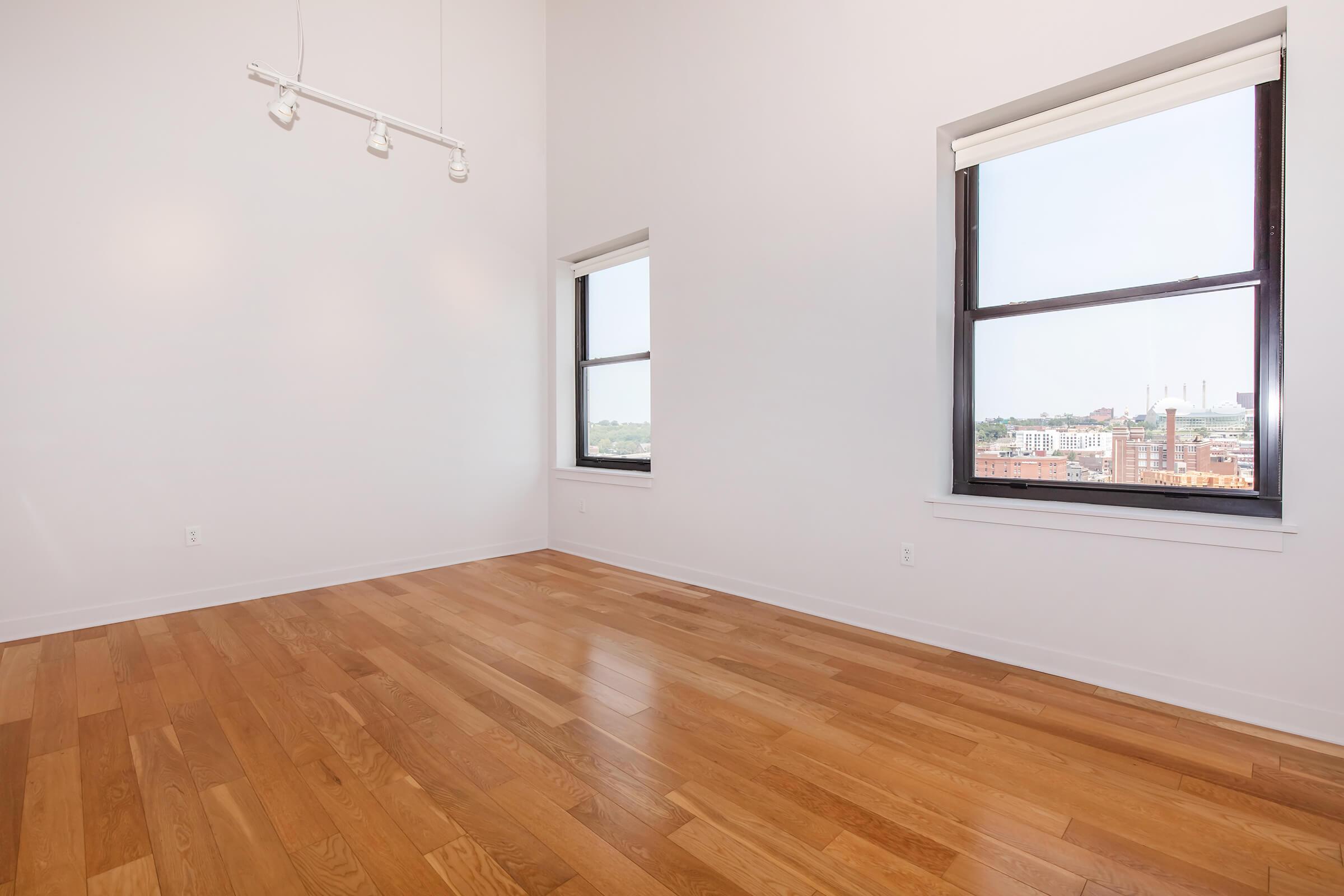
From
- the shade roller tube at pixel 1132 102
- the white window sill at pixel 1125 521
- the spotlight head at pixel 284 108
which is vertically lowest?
the white window sill at pixel 1125 521

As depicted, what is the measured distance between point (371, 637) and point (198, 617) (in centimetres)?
116

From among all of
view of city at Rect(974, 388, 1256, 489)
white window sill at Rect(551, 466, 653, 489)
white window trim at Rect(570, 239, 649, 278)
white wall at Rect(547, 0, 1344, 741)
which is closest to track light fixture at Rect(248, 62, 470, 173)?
white wall at Rect(547, 0, 1344, 741)

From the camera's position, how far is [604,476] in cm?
464

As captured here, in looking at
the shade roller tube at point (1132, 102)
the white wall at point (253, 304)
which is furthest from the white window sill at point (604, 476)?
the shade roller tube at point (1132, 102)

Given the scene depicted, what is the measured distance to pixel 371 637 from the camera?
9.98ft

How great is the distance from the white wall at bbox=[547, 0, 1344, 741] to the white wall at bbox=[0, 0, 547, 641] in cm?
78

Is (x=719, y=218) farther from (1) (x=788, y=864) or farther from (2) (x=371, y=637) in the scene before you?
(1) (x=788, y=864)

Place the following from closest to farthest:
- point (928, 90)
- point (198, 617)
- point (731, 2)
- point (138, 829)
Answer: point (138, 829) < point (928, 90) < point (198, 617) < point (731, 2)

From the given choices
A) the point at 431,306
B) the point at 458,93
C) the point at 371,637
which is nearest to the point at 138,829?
the point at 371,637

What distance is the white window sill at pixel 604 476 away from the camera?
4359 mm

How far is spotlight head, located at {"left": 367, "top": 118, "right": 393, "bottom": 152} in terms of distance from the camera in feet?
12.4

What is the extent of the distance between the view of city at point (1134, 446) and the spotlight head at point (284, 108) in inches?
154

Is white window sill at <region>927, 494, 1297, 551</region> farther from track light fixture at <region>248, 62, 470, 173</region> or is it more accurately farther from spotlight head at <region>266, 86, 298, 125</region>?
spotlight head at <region>266, 86, 298, 125</region>

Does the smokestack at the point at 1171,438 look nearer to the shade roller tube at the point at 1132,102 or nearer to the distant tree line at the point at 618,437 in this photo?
the shade roller tube at the point at 1132,102
